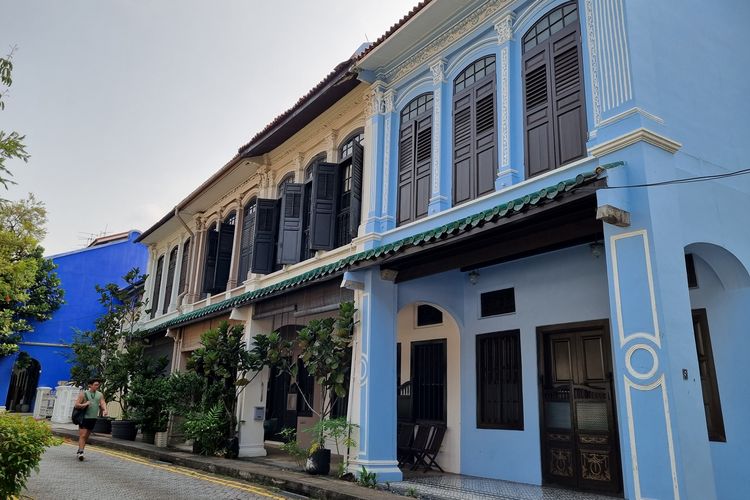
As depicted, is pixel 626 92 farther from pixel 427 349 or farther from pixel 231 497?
pixel 231 497

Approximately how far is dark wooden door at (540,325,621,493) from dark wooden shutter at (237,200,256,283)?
8805mm

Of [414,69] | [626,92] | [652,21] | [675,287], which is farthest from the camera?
[414,69]

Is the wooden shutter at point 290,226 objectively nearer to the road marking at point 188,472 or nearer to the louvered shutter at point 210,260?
the louvered shutter at point 210,260

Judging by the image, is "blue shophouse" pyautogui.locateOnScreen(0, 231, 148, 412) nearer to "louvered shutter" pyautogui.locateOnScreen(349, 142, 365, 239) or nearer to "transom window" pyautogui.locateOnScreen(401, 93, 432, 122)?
"louvered shutter" pyautogui.locateOnScreen(349, 142, 365, 239)

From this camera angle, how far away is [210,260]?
17.1m

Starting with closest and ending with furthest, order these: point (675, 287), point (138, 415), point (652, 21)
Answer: point (675, 287), point (652, 21), point (138, 415)

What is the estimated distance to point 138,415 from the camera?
15.0 m

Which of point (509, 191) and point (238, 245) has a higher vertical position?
point (238, 245)

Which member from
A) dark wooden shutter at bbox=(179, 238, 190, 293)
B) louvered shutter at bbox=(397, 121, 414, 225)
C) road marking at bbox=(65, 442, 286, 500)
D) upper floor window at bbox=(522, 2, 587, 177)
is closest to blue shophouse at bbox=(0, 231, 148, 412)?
dark wooden shutter at bbox=(179, 238, 190, 293)

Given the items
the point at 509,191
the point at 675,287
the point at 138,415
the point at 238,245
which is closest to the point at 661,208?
the point at 675,287

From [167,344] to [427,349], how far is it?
1212 centimetres

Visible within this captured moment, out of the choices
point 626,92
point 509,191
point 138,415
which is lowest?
point 138,415

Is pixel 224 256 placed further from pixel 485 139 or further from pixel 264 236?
pixel 485 139

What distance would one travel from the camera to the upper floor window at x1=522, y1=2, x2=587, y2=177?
24.5ft
